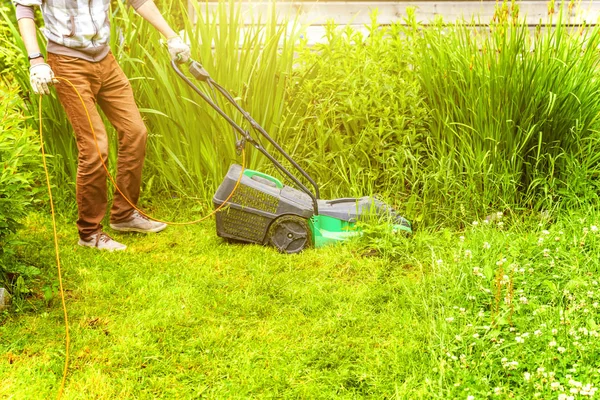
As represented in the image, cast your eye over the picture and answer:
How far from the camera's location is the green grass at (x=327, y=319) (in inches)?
107

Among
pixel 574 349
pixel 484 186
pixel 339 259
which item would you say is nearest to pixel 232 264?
pixel 339 259

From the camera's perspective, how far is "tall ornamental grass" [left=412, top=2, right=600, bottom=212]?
4066mm

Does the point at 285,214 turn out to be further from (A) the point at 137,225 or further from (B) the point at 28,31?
(B) the point at 28,31

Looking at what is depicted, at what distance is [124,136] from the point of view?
419cm

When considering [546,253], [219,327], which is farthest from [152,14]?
[546,253]

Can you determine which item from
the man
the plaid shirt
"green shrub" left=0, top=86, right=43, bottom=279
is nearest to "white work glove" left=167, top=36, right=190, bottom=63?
the man

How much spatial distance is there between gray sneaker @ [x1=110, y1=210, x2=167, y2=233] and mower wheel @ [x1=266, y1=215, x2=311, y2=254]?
87 centimetres

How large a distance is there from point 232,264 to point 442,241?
120 centimetres

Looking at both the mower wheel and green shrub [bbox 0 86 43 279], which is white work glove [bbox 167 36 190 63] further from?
the mower wheel

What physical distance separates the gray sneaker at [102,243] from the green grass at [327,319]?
6 cm

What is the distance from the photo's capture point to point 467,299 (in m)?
3.15

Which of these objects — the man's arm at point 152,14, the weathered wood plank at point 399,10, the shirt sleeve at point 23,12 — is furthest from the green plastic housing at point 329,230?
the weathered wood plank at point 399,10

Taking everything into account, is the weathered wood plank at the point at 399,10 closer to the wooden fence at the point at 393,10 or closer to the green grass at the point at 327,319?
the wooden fence at the point at 393,10

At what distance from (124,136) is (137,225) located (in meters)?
0.62
